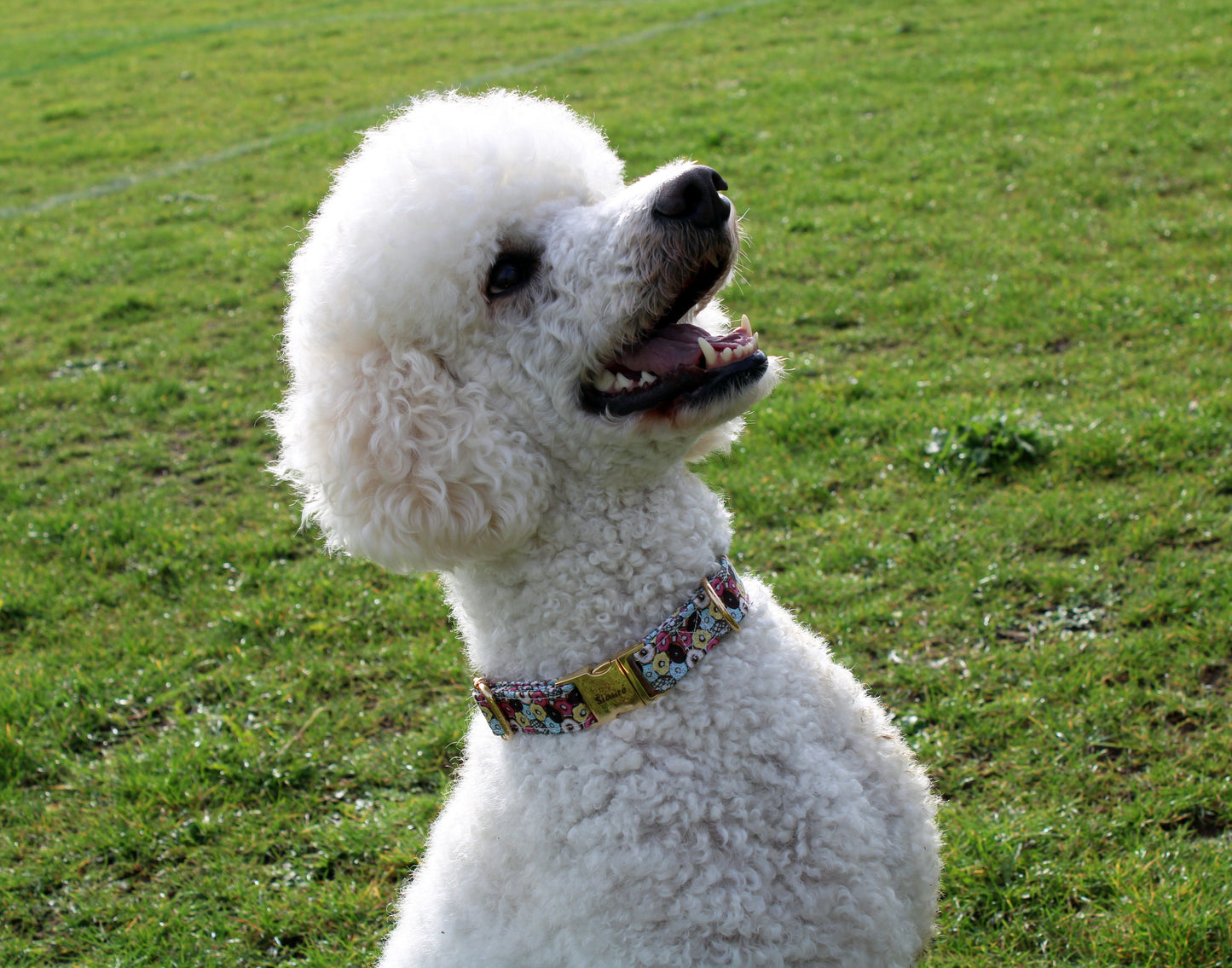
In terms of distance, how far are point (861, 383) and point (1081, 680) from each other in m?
2.05

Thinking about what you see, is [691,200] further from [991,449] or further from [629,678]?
[991,449]

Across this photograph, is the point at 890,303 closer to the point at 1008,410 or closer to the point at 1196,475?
the point at 1008,410

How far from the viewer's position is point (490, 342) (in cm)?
193

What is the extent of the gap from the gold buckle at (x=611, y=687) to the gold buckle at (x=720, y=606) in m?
0.17

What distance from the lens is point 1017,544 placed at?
11.6 feet

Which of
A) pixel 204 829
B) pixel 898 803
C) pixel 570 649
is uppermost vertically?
pixel 570 649

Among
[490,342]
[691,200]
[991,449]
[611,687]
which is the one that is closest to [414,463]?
[490,342]

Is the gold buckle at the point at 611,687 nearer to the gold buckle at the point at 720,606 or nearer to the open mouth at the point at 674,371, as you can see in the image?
the gold buckle at the point at 720,606

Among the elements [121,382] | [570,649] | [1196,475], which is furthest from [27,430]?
[1196,475]

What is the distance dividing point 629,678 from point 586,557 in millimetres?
245

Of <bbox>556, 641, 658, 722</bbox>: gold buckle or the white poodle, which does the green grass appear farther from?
<bbox>556, 641, 658, 722</bbox>: gold buckle

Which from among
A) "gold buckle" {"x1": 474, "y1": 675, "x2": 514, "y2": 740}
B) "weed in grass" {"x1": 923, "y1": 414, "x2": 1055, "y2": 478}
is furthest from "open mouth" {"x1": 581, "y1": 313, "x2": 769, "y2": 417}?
"weed in grass" {"x1": 923, "y1": 414, "x2": 1055, "y2": 478}

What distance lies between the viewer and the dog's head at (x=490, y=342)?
1.79 m

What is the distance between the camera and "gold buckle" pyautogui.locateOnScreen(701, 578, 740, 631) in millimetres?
1865
